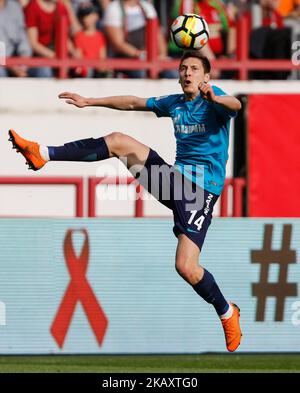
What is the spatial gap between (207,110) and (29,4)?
5733mm

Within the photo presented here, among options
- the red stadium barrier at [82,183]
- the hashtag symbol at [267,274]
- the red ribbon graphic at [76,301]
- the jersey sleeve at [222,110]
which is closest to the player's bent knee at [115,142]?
the jersey sleeve at [222,110]

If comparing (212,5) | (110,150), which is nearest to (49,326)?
(110,150)

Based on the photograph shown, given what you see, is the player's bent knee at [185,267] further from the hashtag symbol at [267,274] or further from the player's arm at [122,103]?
the hashtag symbol at [267,274]

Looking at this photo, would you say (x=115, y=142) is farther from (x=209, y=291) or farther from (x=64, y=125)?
(x=64, y=125)

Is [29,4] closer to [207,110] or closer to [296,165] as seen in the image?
[296,165]

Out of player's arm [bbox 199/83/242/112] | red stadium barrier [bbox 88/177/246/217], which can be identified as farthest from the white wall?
player's arm [bbox 199/83/242/112]

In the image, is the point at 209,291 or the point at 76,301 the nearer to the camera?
the point at 209,291

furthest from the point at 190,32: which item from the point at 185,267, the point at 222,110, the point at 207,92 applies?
the point at 185,267

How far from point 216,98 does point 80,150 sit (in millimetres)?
1363

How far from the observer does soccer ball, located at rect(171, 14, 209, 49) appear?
13328 mm

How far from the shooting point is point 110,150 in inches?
475

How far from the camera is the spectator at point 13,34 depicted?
1709 cm

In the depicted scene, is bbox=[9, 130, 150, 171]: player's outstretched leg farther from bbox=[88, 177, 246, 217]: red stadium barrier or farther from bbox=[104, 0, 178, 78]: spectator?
bbox=[104, 0, 178, 78]: spectator

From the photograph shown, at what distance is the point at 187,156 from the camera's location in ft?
41.2
